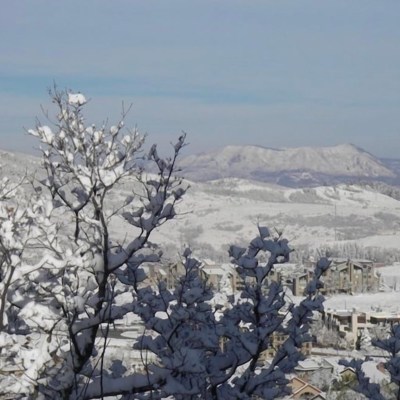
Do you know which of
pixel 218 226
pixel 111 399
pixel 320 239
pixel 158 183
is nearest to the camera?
pixel 158 183

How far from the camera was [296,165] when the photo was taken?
155 meters

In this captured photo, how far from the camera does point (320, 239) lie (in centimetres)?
6047

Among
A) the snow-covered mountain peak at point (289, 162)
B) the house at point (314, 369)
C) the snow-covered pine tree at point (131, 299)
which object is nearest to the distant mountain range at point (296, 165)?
the snow-covered mountain peak at point (289, 162)

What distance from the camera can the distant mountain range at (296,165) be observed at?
464ft

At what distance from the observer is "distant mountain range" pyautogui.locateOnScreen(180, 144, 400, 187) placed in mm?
141500

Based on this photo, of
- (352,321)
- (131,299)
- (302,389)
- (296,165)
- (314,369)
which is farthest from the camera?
(296,165)

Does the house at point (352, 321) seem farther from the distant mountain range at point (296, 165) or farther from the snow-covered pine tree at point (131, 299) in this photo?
the distant mountain range at point (296, 165)

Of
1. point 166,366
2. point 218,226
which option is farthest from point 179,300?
point 218,226

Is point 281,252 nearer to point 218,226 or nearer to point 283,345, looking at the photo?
point 283,345

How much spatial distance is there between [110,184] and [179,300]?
61 cm

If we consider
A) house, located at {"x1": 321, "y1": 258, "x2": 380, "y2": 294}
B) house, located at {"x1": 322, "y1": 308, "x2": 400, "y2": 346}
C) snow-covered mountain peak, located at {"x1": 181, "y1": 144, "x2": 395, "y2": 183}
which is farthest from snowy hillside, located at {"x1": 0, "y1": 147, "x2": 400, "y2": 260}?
snow-covered mountain peak, located at {"x1": 181, "y1": 144, "x2": 395, "y2": 183}

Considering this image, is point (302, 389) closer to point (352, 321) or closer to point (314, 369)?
point (314, 369)

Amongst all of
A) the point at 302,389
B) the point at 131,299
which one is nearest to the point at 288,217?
the point at 302,389

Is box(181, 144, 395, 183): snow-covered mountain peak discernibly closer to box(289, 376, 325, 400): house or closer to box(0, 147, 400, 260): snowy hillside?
box(0, 147, 400, 260): snowy hillside
